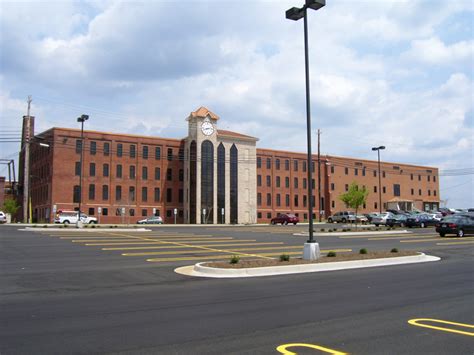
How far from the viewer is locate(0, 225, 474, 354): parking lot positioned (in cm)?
621

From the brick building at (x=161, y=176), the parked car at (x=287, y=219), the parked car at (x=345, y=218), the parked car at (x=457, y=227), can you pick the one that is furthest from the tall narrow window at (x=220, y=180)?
the parked car at (x=457, y=227)

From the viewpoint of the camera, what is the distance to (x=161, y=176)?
77.4 m

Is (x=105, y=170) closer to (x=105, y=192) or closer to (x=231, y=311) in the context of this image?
(x=105, y=192)

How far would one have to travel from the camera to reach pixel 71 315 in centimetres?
811

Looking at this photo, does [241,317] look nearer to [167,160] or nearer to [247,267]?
[247,267]

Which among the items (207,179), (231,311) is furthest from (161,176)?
(231,311)

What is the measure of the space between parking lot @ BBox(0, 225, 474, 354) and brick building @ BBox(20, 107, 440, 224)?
184 feet

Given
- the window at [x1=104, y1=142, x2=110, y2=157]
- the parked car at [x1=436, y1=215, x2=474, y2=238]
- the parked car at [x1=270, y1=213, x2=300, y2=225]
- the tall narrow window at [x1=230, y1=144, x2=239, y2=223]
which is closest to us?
the parked car at [x1=436, y1=215, x2=474, y2=238]

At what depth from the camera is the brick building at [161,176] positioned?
6962 centimetres

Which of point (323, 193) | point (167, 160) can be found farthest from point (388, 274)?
point (323, 193)

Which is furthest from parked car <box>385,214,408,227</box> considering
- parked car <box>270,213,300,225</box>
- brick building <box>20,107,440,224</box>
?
brick building <box>20,107,440,224</box>

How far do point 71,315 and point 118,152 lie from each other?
6766 centimetres

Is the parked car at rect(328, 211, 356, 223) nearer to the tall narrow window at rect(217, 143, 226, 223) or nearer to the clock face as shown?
the tall narrow window at rect(217, 143, 226, 223)

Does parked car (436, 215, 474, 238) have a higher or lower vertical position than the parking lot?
higher
